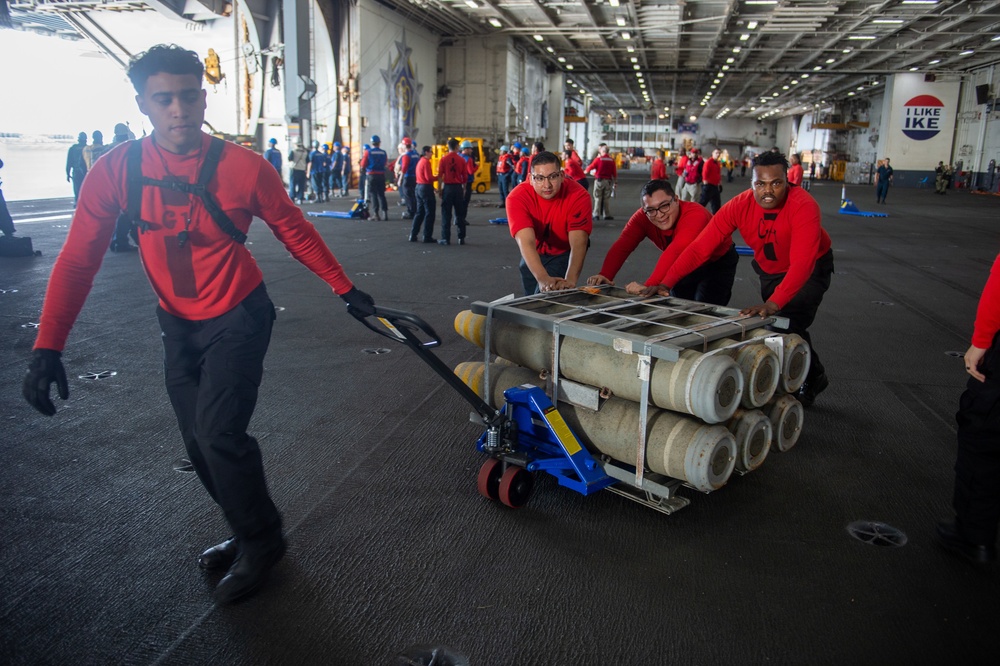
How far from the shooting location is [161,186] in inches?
92.0

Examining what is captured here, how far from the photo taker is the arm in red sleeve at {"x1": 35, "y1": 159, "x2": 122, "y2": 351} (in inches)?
90.6

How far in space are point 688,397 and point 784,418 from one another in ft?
2.54

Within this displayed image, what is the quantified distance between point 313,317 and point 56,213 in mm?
12150

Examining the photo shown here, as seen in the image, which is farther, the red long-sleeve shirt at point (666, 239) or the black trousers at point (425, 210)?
the black trousers at point (425, 210)

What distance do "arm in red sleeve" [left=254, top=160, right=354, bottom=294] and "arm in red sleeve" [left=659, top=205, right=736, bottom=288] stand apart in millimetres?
2124

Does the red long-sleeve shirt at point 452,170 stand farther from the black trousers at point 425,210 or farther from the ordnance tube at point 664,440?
the ordnance tube at point 664,440

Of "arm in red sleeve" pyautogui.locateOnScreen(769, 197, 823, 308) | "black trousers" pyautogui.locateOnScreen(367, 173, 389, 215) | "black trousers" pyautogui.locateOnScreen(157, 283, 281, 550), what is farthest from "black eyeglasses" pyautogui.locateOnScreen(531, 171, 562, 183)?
"black trousers" pyautogui.locateOnScreen(367, 173, 389, 215)

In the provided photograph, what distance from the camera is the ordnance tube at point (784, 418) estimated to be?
3254mm

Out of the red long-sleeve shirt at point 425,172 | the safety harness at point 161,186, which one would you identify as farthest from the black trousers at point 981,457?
the red long-sleeve shirt at point 425,172

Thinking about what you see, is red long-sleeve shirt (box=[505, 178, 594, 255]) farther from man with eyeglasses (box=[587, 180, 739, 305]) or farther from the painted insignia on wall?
A: the painted insignia on wall

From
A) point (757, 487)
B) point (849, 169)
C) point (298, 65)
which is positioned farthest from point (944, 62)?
point (757, 487)

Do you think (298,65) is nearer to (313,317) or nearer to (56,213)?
(56,213)

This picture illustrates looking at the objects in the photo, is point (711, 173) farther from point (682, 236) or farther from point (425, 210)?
point (682, 236)

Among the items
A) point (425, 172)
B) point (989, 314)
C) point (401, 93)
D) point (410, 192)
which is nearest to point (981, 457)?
point (989, 314)
